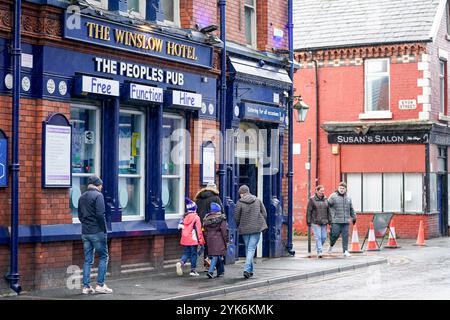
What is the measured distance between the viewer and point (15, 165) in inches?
579

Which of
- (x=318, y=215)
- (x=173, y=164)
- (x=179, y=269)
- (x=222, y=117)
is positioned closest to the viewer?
(x=179, y=269)

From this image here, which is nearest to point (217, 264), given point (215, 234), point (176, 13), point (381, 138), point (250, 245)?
point (215, 234)

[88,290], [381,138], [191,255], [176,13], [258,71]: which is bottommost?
[88,290]

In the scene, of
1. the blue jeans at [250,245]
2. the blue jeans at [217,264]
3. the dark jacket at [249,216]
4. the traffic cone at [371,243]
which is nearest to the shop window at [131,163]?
the blue jeans at [217,264]

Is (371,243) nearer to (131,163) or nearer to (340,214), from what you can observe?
(340,214)

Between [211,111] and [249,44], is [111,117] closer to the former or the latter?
[211,111]

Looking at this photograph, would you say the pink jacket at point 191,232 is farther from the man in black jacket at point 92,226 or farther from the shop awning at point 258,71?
the shop awning at point 258,71

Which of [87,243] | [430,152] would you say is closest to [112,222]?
[87,243]

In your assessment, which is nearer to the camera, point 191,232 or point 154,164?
point 191,232

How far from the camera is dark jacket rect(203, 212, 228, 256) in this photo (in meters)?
17.7

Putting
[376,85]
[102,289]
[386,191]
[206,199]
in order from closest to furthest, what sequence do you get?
[102,289], [206,199], [386,191], [376,85]

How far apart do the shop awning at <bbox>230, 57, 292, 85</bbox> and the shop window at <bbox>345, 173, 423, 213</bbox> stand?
11.3 metres

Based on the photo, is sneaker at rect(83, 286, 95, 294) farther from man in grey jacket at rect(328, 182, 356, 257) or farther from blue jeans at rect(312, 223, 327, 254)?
man in grey jacket at rect(328, 182, 356, 257)

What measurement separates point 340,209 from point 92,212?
1110cm
